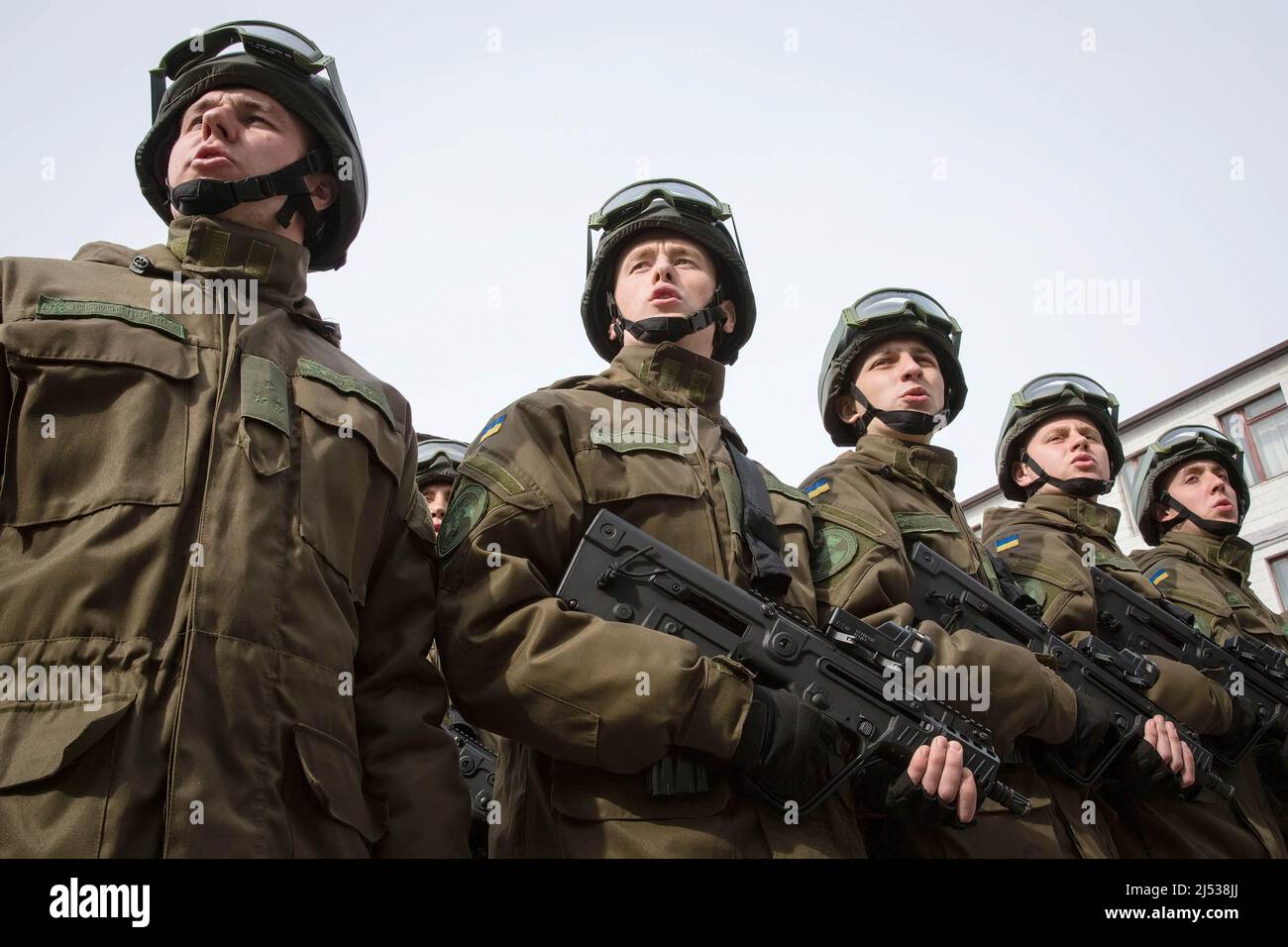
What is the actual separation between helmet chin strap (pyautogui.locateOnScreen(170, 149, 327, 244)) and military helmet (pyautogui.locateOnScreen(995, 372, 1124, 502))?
5.00 meters

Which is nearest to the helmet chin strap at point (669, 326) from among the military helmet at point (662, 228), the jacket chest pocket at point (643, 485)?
the military helmet at point (662, 228)

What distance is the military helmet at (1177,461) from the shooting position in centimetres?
831

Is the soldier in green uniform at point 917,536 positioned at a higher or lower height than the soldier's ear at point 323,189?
lower

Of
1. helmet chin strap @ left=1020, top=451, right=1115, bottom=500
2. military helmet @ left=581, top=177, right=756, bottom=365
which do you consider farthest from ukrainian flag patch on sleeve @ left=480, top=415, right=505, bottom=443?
helmet chin strap @ left=1020, top=451, right=1115, bottom=500

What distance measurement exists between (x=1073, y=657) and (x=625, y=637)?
2911 millimetres

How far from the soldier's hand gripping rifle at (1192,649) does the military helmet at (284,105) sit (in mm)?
4548

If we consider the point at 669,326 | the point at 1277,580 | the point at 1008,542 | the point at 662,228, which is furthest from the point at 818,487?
the point at 1277,580

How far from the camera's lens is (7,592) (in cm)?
224

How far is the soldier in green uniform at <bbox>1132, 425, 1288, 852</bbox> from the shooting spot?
711cm

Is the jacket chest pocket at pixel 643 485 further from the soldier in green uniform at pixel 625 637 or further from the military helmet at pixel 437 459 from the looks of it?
the military helmet at pixel 437 459

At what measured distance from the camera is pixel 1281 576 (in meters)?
24.1

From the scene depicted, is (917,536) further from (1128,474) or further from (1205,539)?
(1128,474)

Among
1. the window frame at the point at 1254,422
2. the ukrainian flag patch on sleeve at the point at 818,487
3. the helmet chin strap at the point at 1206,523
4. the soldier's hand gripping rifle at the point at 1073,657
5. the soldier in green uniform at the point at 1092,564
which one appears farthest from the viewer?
the window frame at the point at 1254,422
